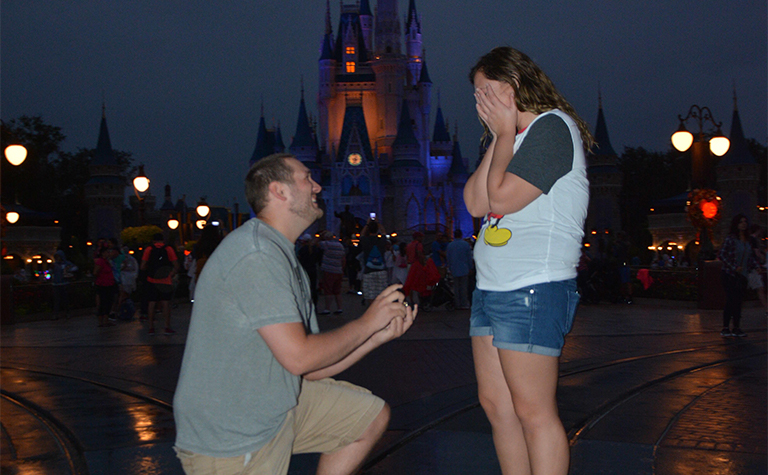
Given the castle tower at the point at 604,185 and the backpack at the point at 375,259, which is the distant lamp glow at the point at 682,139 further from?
the castle tower at the point at 604,185

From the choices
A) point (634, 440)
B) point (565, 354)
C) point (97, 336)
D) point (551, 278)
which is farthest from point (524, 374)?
point (97, 336)

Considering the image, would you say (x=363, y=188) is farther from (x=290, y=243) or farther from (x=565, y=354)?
(x=290, y=243)

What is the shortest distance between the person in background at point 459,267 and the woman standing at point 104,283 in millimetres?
6003

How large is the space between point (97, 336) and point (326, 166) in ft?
221

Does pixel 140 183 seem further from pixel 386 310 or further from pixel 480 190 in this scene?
pixel 386 310

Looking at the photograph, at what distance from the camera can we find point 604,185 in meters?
58.1

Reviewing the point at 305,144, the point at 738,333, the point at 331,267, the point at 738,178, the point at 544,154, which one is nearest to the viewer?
the point at 544,154

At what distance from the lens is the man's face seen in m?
2.34

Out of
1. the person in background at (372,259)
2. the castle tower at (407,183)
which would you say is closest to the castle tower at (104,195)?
the castle tower at (407,183)

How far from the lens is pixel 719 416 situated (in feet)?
15.5

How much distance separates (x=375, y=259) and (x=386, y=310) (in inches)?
433

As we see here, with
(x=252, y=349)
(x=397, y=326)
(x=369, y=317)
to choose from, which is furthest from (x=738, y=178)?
(x=252, y=349)

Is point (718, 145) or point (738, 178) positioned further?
point (738, 178)

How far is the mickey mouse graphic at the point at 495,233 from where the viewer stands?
2453 millimetres
